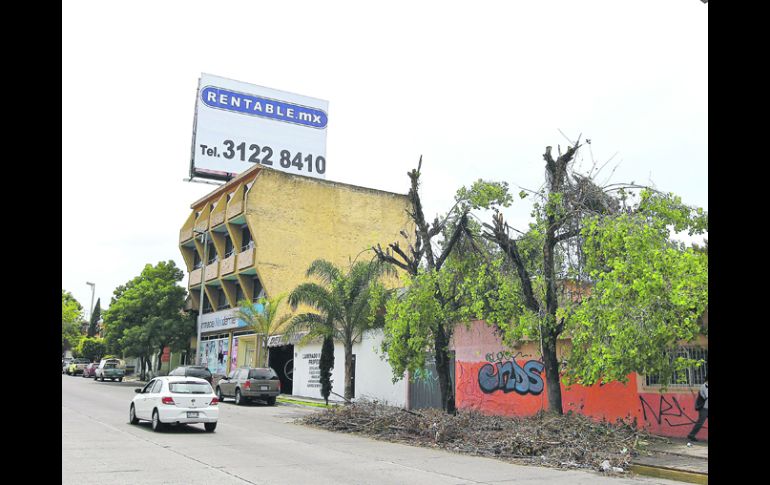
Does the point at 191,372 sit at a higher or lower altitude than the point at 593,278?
lower

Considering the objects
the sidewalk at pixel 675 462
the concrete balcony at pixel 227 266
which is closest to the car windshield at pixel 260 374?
the concrete balcony at pixel 227 266

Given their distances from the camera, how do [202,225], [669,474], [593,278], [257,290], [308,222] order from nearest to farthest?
[669,474], [593,278], [308,222], [257,290], [202,225]

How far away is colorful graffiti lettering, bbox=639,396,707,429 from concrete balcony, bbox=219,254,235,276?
33659 millimetres

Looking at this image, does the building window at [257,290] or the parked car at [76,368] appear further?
the parked car at [76,368]

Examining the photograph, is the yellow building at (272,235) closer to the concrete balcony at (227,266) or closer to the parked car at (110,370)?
the concrete balcony at (227,266)

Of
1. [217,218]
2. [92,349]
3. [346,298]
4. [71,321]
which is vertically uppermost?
[217,218]

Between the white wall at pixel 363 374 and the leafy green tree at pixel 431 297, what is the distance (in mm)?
6658

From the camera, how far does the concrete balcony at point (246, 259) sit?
42.9 meters

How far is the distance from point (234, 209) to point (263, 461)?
34.1 metres

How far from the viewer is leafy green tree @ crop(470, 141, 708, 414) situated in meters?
12.9

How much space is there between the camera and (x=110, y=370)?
5309 cm

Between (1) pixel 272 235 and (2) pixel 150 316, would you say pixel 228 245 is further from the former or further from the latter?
(1) pixel 272 235

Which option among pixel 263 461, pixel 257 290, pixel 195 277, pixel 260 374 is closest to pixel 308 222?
pixel 257 290
